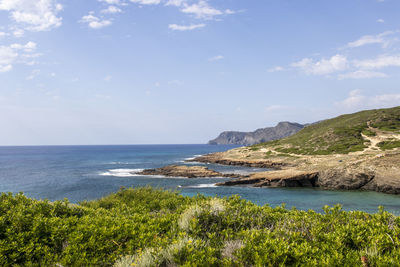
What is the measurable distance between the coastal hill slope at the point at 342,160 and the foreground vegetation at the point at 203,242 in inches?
1229

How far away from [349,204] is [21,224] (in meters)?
29.0

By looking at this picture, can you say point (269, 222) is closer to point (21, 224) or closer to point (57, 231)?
point (57, 231)

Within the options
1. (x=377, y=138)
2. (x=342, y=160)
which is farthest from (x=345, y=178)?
(x=377, y=138)

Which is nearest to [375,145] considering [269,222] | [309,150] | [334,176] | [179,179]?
[309,150]

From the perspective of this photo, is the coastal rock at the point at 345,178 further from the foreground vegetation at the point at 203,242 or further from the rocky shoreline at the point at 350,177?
the foreground vegetation at the point at 203,242

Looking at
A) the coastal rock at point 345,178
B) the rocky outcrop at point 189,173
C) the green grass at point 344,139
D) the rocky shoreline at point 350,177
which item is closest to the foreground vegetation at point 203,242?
the rocky shoreline at point 350,177

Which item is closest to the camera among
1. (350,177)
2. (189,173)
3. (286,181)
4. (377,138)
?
(350,177)

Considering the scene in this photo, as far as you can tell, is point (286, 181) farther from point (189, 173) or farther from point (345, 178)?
point (189, 173)

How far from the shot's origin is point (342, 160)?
4900 centimetres

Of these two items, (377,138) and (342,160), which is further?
(377,138)

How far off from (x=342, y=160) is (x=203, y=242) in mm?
52785

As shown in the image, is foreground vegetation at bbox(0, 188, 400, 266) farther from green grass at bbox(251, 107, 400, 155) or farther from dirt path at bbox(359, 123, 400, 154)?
dirt path at bbox(359, 123, 400, 154)

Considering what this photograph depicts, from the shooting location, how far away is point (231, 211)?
710cm

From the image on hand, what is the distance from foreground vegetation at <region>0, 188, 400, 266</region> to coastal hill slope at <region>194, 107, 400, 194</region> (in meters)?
31.2
